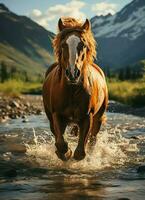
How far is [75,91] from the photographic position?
34.0 feet

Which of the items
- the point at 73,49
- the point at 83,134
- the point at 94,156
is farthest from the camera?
the point at 94,156

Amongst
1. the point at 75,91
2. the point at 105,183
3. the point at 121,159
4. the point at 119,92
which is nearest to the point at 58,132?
the point at 75,91

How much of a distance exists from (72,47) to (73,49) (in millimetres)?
50

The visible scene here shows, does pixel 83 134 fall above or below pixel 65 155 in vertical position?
above

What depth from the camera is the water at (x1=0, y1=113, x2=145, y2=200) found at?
28.2 ft

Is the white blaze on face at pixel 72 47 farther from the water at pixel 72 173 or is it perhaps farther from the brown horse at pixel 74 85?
the water at pixel 72 173

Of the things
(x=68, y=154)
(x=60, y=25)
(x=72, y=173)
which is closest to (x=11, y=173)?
(x=72, y=173)

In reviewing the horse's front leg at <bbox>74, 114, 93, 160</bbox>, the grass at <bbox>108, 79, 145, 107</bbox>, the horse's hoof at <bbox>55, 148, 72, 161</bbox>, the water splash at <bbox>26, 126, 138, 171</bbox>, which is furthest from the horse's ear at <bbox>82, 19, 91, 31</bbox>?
the grass at <bbox>108, 79, 145, 107</bbox>

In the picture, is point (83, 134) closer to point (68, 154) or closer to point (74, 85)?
point (68, 154)

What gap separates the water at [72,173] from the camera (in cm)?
861

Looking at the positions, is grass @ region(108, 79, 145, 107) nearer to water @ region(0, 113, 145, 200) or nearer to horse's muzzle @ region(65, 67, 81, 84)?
water @ region(0, 113, 145, 200)

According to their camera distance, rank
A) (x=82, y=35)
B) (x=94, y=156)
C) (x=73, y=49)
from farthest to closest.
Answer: (x=94, y=156) < (x=82, y=35) < (x=73, y=49)

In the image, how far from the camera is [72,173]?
10.7 m

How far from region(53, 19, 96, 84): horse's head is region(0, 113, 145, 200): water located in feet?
6.71
